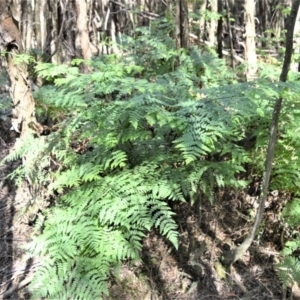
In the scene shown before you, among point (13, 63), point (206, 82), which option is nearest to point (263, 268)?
point (206, 82)

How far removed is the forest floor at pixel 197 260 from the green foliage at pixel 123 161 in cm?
42

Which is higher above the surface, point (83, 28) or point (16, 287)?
point (83, 28)

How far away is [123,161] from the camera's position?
2.67m

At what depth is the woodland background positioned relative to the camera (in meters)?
2.26

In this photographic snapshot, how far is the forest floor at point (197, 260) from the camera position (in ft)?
9.65

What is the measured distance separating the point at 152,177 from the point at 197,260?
3.49 ft

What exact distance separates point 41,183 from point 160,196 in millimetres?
1255

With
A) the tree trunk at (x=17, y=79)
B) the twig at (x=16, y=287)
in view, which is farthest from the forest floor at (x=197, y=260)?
the tree trunk at (x=17, y=79)

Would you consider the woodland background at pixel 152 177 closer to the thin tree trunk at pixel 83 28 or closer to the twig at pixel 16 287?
the twig at pixel 16 287

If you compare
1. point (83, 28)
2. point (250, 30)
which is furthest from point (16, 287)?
point (250, 30)

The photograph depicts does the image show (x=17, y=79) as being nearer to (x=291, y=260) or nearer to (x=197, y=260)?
(x=197, y=260)

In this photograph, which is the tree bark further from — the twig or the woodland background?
the twig

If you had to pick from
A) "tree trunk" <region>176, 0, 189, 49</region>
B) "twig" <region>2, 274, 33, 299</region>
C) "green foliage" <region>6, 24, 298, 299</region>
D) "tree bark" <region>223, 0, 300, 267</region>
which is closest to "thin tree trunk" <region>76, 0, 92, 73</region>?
"tree trunk" <region>176, 0, 189, 49</region>

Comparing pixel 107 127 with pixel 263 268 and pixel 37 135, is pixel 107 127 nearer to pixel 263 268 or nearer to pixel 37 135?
pixel 37 135
